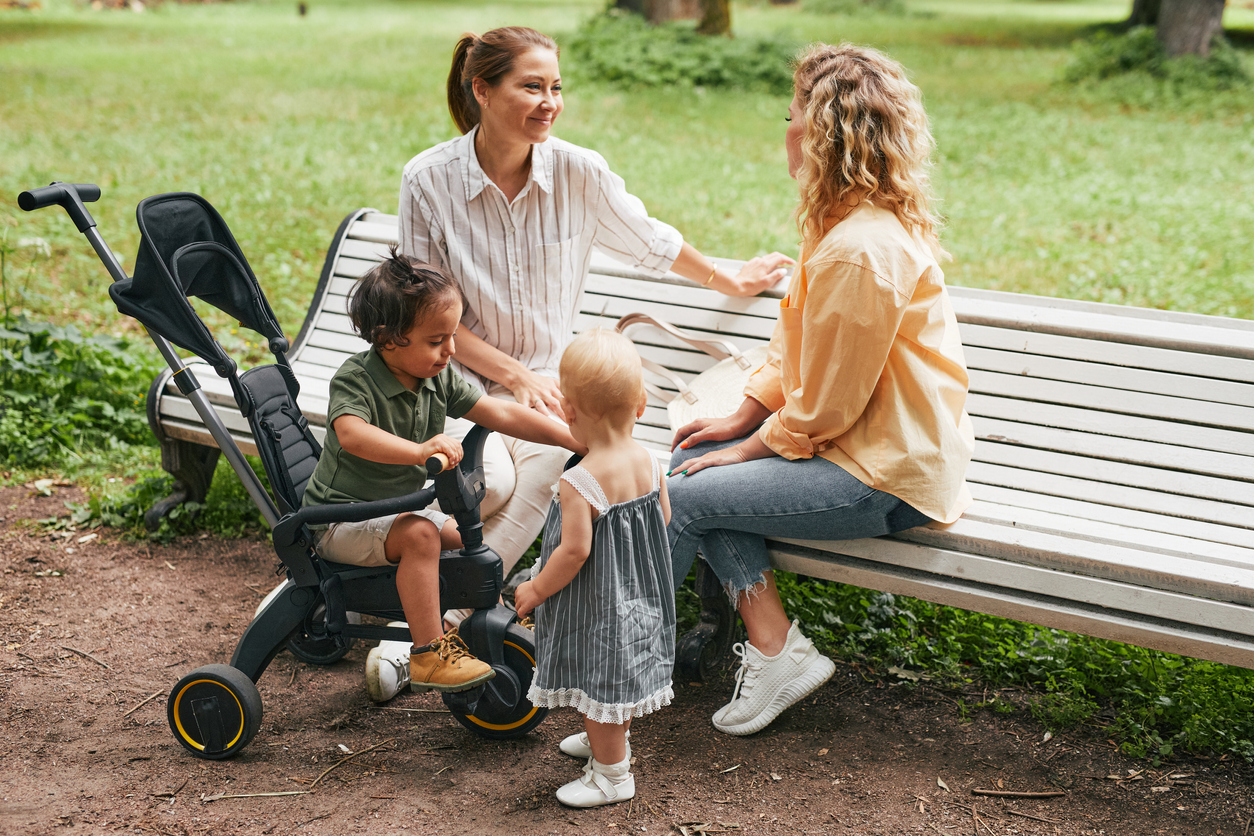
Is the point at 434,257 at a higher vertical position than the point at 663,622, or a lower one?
higher

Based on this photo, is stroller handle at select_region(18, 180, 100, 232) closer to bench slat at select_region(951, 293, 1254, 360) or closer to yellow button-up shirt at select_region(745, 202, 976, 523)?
yellow button-up shirt at select_region(745, 202, 976, 523)

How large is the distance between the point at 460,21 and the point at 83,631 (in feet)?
65.2

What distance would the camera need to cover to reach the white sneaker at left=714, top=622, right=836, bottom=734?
9.57 feet

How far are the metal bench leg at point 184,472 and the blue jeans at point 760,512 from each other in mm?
2168

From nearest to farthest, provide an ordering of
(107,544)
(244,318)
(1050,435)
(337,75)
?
(244,318) < (1050,435) < (107,544) < (337,75)

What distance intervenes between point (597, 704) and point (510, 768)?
465 mm

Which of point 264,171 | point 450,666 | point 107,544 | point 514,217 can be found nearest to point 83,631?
point 107,544

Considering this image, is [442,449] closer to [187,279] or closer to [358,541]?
[358,541]

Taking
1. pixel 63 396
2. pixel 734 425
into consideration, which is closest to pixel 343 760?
pixel 734 425

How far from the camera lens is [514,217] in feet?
10.7

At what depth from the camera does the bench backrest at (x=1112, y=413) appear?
302cm

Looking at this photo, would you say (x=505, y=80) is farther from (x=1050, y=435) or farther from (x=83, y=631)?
(x=83, y=631)

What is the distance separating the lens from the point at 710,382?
11.2 feet

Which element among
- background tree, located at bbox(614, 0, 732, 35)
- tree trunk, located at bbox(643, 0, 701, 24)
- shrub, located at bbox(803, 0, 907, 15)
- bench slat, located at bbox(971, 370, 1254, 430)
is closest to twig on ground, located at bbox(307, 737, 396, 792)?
bench slat, located at bbox(971, 370, 1254, 430)
